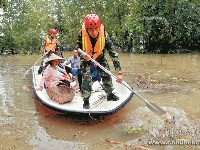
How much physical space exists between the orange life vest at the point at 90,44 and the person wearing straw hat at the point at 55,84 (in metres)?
0.95

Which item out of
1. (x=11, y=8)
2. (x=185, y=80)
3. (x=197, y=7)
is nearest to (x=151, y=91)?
(x=185, y=80)

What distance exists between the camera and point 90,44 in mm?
5453

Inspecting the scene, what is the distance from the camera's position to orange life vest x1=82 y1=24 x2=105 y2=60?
5.39 meters

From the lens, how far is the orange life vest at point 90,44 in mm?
5387

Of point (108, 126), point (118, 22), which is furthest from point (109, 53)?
point (118, 22)

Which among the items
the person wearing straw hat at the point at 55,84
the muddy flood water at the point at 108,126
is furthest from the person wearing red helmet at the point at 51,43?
the person wearing straw hat at the point at 55,84

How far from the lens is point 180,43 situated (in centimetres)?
1828

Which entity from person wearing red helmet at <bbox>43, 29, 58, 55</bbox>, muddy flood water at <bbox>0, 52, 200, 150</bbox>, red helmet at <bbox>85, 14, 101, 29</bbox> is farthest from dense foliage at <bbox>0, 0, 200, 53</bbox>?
red helmet at <bbox>85, 14, 101, 29</bbox>

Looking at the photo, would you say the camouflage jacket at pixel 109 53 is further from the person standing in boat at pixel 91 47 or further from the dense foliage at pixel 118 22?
the dense foliage at pixel 118 22

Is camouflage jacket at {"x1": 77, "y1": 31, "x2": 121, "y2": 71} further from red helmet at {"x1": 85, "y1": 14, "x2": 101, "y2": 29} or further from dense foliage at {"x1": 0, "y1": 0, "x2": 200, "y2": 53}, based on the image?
dense foliage at {"x1": 0, "y1": 0, "x2": 200, "y2": 53}

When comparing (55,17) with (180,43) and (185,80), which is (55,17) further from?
(185,80)

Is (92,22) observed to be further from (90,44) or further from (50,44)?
(50,44)

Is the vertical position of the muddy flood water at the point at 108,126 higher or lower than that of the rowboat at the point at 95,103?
lower

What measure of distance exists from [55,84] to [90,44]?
1347 mm
